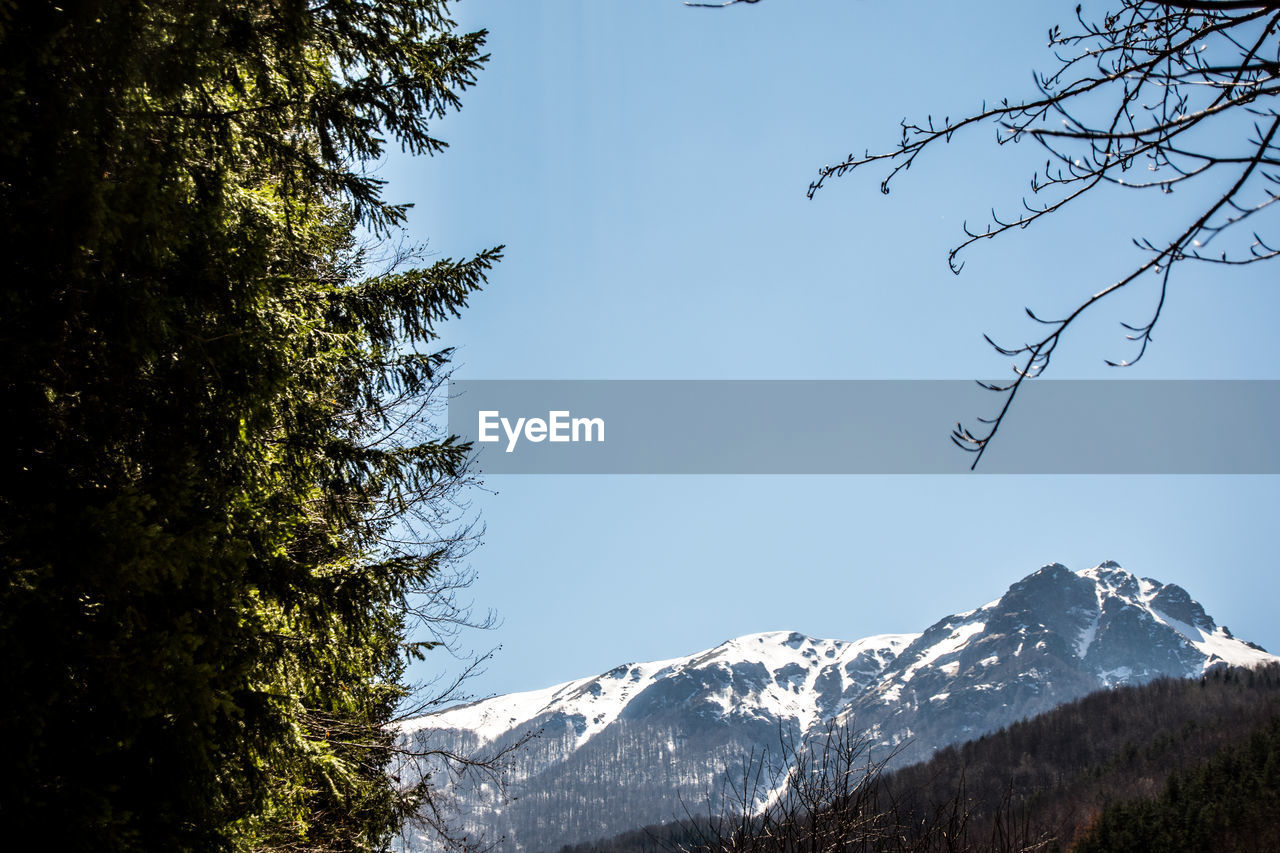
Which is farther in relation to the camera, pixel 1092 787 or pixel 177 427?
pixel 1092 787

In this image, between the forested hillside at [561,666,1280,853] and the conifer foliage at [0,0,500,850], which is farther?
the forested hillside at [561,666,1280,853]

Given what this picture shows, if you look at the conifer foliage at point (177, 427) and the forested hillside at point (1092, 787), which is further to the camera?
the forested hillside at point (1092, 787)

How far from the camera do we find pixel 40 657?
3693 millimetres

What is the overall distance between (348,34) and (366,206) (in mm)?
1268

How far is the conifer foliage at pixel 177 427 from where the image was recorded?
3736mm

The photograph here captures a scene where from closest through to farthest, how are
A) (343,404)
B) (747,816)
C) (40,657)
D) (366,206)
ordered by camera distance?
(40,657) < (747,816) < (366,206) < (343,404)

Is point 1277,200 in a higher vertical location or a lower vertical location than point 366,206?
lower

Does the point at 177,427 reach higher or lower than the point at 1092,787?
higher

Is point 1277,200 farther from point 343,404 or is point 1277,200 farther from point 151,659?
point 343,404

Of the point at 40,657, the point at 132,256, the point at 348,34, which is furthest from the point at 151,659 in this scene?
the point at 348,34

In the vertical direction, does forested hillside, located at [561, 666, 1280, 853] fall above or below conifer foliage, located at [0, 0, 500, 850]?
below

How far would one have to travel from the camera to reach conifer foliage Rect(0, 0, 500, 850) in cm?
374

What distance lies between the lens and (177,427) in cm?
450

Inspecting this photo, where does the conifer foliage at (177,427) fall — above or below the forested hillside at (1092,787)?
above
